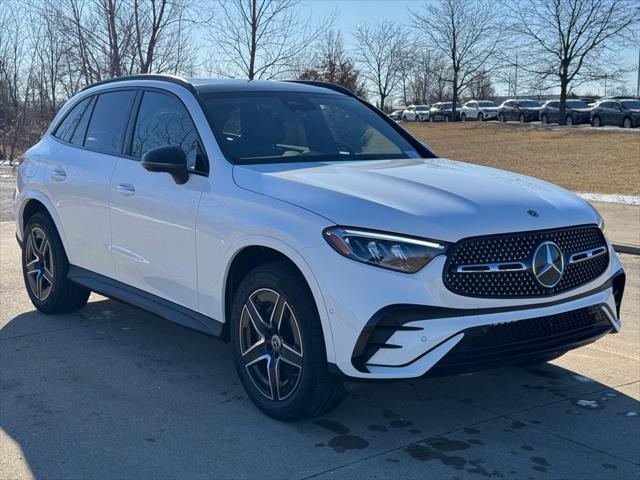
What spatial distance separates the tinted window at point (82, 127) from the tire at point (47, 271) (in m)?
0.65

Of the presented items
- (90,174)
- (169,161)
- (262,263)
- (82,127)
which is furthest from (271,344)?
(82,127)

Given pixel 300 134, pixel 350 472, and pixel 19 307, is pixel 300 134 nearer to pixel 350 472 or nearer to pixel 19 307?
pixel 350 472

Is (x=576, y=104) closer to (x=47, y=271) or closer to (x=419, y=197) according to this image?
(x=47, y=271)

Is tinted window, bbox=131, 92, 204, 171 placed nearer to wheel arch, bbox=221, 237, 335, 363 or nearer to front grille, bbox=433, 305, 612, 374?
wheel arch, bbox=221, 237, 335, 363

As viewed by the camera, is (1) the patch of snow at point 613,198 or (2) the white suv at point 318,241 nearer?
(2) the white suv at point 318,241

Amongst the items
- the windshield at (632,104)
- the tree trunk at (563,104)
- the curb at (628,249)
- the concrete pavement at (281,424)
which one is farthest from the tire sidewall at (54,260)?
the tree trunk at (563,104)

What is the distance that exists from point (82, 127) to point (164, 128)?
1.24m

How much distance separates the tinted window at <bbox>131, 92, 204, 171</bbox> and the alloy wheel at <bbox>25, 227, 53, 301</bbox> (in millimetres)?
1419

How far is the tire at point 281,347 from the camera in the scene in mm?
4031

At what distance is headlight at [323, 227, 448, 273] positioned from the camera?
3.78 meters

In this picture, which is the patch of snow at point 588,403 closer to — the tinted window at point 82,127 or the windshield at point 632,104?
the tinted window at point 82,127

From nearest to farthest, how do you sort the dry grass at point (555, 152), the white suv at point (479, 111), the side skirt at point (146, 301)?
the side skirt at point (146, 301), the dry grass at point (555, 152), the white suv at point (479, 111)

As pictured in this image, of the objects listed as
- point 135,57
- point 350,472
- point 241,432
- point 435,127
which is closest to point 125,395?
point 241,432

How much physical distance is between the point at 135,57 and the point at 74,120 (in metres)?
11.5
